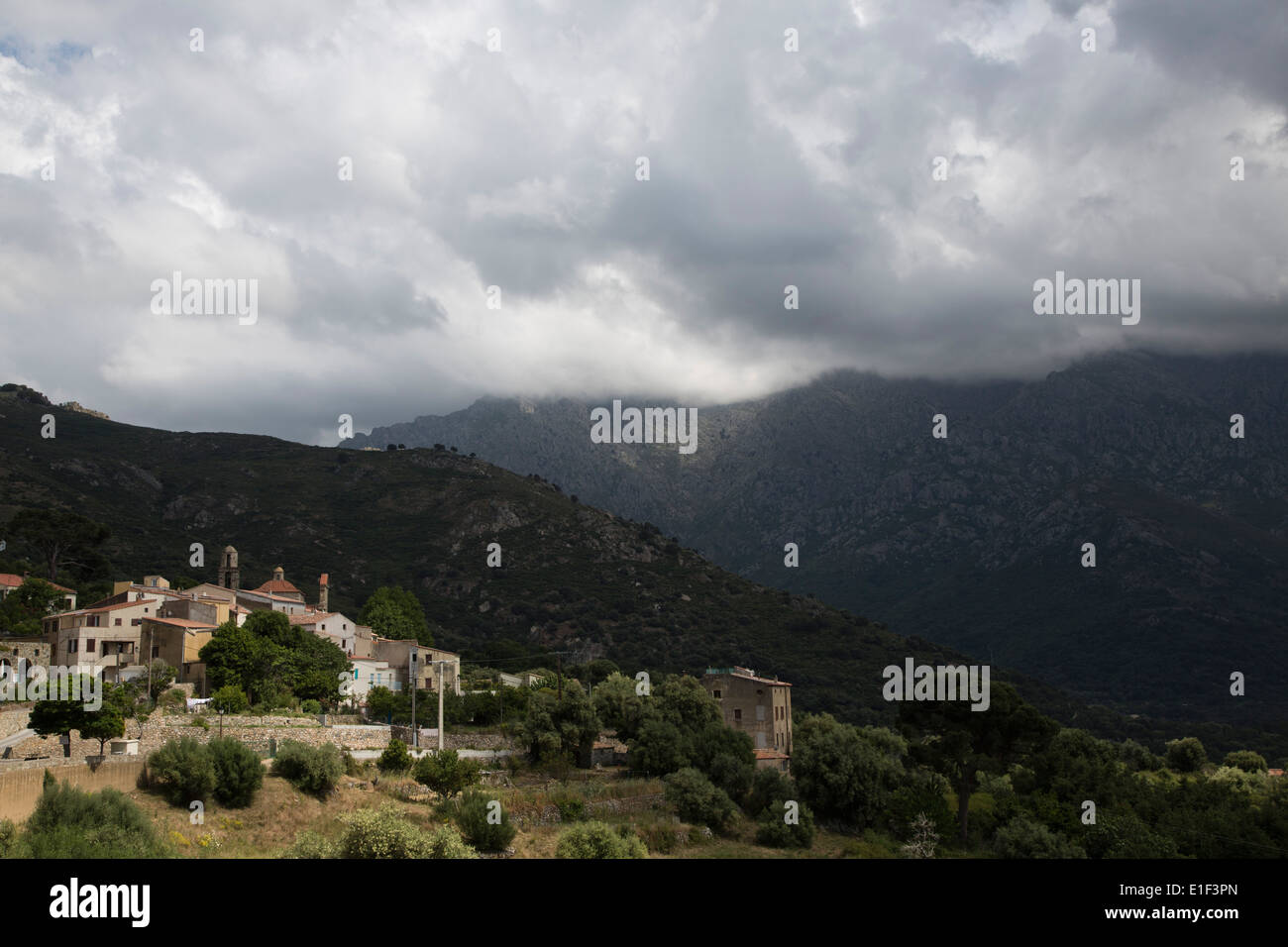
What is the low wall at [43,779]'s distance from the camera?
28719mm

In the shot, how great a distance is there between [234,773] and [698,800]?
18.9 m

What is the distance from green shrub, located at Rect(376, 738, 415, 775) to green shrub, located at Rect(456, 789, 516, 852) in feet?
18.6

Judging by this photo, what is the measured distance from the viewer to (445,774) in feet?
135

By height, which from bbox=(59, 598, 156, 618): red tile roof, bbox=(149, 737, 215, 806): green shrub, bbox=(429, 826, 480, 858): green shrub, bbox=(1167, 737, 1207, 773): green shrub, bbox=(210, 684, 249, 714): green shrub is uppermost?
bbox=(59, 598, 156, 618): red tile roof

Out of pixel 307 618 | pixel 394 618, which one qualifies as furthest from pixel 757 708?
pixel 394 618

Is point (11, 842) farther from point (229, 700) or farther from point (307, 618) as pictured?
point (307, 618)

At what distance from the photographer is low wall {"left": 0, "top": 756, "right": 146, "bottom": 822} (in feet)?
94.2

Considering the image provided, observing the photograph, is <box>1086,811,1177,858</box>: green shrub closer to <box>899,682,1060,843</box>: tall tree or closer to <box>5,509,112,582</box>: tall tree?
<box>899,682,1060,843</box>: tall tree

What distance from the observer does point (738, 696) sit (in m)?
70.4

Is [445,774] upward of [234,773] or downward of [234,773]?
downward

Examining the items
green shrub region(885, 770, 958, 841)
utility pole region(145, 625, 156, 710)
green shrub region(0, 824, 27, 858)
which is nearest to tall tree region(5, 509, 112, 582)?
utility pole region(145, 625, 156, 710)

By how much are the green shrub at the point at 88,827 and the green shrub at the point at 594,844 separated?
39.3 feet
